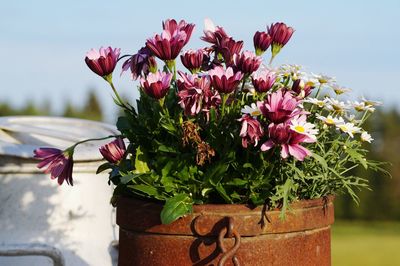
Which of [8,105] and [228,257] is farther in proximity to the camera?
[8,105]

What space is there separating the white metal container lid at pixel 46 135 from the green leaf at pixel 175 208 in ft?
3.10

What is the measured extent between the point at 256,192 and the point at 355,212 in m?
13.8

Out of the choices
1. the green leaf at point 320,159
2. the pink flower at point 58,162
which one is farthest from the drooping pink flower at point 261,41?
the pink flower at point 58,162

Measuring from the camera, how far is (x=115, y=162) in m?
2.02

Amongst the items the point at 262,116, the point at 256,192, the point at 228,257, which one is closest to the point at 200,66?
the point at 262,116

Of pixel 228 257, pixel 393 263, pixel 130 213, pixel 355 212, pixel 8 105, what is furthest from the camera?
pixel 355 212

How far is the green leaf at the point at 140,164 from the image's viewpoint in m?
1.94

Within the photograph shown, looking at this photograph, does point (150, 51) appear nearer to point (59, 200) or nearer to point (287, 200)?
point (287, 200)

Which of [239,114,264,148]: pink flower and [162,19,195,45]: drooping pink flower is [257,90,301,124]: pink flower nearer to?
[239,114,264,148]: pink flower

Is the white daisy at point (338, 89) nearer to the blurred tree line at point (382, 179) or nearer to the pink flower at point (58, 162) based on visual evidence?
the pink flower at point (58, 162)

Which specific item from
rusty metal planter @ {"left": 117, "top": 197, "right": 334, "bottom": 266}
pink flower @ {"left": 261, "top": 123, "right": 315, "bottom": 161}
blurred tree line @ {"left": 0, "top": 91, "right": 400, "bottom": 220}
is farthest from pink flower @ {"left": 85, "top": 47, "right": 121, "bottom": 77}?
blurred tree line @ {"left": 0, "top": 91, "right": 400, "bottom": 220}

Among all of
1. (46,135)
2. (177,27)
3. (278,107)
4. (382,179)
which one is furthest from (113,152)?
(382,179)

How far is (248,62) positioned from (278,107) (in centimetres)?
19

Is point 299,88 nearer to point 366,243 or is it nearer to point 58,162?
point 58,162
